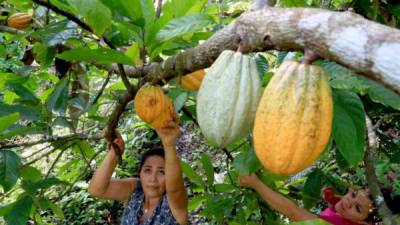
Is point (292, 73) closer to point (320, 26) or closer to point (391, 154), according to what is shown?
point (320, 26)

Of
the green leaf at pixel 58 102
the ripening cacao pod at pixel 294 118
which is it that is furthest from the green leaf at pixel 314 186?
the ripening cacao pod at pixel 294 118

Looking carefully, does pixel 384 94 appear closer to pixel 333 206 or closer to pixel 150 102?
pixel 150 102

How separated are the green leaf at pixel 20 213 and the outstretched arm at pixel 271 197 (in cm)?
82

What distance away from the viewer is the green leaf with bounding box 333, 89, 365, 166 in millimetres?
1099

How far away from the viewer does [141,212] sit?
233 centimetres

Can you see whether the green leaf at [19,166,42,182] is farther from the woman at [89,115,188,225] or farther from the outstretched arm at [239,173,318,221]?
the outstretched arm at [239,173,318,221]

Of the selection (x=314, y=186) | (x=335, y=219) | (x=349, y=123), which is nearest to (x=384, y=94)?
(x=349, y=123)

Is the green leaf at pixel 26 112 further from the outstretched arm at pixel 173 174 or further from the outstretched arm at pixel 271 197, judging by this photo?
the outstretched arm at pixel 271 197

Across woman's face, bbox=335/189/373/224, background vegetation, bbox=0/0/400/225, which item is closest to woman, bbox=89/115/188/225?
background vegetation, bbox=0/0/400/225

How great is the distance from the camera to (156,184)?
227 centimetres

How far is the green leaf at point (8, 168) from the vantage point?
5.50 ft

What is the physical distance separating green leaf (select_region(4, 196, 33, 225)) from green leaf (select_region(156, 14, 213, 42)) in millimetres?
1063

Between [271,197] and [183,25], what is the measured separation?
107 centimetres

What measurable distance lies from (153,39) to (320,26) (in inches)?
23.0
